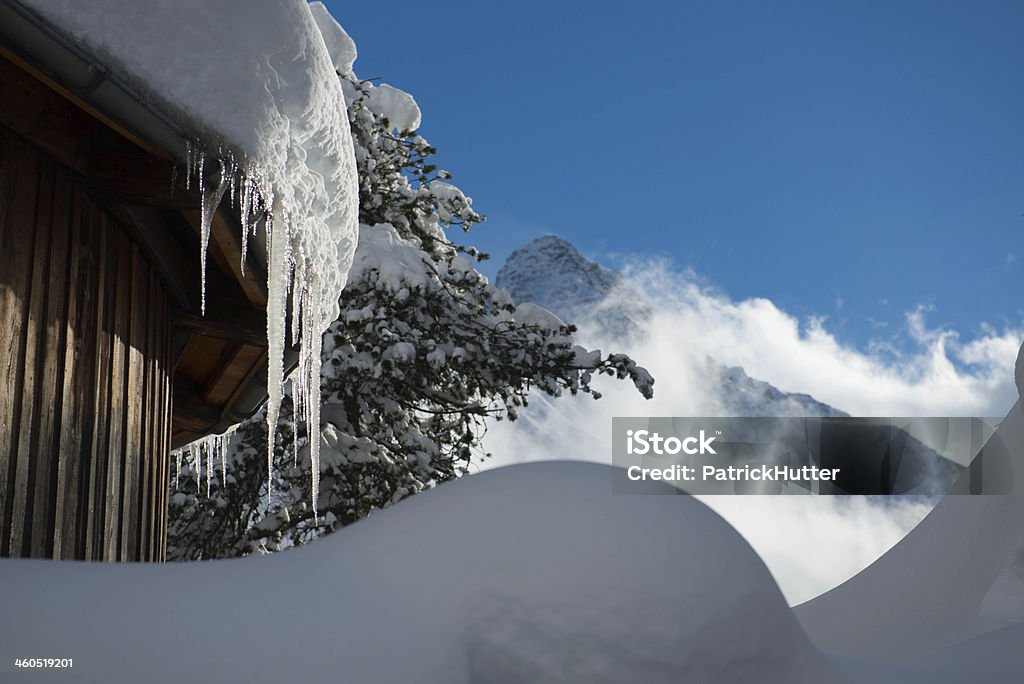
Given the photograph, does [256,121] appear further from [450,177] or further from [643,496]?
[450,177]

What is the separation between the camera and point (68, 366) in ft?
9.25

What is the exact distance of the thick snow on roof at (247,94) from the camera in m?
2.24

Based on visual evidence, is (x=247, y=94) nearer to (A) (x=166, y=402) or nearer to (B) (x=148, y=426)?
(B) (x=148, y=426)

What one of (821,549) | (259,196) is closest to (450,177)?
(259,196)

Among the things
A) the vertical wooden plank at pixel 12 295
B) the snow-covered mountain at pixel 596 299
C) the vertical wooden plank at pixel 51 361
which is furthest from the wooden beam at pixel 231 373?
the snow-covered mountain at pixel 596 299

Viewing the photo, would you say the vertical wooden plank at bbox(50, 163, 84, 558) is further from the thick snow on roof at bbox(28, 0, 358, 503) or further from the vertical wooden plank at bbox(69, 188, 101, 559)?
the thick snow on roof at bbox(28, 0, 358, 503)

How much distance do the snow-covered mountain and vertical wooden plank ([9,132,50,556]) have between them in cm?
8085

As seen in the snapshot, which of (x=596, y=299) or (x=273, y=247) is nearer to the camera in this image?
(x=273, y=247)

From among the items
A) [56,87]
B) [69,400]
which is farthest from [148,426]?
[56,87]

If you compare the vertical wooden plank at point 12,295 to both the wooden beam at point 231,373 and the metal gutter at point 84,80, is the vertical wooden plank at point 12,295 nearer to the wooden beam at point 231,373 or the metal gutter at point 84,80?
the metal gutter at point 84,80

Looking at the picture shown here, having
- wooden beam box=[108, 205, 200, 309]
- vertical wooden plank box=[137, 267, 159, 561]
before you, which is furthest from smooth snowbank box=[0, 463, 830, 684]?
vertical wooden plank box=[137, 267, 159, 561]

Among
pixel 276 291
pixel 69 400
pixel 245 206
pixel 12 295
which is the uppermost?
pixel 245 206

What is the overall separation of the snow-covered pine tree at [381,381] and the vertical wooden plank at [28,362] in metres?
4.69

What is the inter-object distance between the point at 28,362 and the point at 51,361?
14 cm
